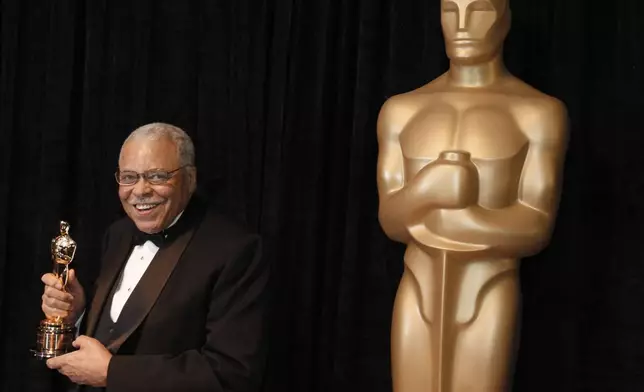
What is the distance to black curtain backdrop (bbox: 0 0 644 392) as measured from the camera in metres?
2.56

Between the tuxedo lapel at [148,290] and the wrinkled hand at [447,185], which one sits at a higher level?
the wrinkled hand at [447,185]

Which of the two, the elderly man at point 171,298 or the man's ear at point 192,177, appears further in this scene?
the man's ear at point 192,177

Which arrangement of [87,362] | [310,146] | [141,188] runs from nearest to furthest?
1. [87,362]
2. [141,188]
3. [310,146]

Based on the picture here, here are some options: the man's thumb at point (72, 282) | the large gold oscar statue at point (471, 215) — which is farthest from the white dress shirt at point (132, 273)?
the large gold oscar statue at point (471, 215)

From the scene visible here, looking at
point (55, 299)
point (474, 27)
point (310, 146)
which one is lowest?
point (55, 299)

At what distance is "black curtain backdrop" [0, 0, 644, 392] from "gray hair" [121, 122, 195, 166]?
2.27ft

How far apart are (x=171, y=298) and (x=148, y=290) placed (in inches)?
2.3

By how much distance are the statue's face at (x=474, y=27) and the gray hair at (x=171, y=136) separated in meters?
0.69

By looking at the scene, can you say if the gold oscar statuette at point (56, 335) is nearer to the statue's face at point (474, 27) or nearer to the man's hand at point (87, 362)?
the man's hand at point (87, 362)

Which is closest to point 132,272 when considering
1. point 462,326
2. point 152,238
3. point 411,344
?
point 152,238

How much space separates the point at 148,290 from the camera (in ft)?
6.57

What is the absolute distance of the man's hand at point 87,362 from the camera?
1.91m

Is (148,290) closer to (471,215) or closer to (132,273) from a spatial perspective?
(132,273)

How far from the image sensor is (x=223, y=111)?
286 centimetres
